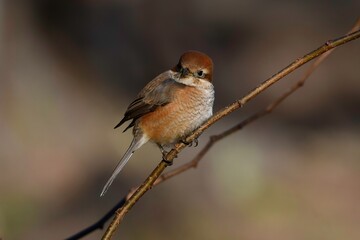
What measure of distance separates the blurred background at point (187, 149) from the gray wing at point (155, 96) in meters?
3.31

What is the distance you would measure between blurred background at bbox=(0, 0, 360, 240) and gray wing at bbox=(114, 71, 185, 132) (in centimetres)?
331

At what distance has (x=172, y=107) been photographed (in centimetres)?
290

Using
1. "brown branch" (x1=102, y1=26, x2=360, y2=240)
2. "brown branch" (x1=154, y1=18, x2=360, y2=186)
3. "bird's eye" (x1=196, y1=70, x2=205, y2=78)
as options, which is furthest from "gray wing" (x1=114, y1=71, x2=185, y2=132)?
"brown branch" (x1=102, y1=26, x2=360, y2=240)

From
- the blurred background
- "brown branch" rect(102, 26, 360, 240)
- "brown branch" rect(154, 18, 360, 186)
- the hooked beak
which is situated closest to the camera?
"brown branch" rect(102, 26, 360, 240)

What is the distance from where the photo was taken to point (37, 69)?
8656mm

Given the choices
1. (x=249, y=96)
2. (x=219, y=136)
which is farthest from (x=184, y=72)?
(x=249, y=96)

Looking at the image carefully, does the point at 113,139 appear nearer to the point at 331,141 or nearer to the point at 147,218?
the point at 147,218

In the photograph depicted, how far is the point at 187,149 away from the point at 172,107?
447 cm

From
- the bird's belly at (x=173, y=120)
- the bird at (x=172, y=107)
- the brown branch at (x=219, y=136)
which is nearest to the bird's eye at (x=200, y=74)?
the bird at (x=172, y=107)

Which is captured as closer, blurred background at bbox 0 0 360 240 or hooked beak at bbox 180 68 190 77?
hooked beak at bbox 180 68 190 77

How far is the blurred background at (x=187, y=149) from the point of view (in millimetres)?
6652

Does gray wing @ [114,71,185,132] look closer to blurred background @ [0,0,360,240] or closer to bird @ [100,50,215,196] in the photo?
bird @ [100,50,215,196]

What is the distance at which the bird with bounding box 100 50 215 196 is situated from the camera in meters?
2.82

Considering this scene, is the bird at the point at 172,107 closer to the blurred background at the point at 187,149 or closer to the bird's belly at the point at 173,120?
the bird's belly at the point at 173,120
